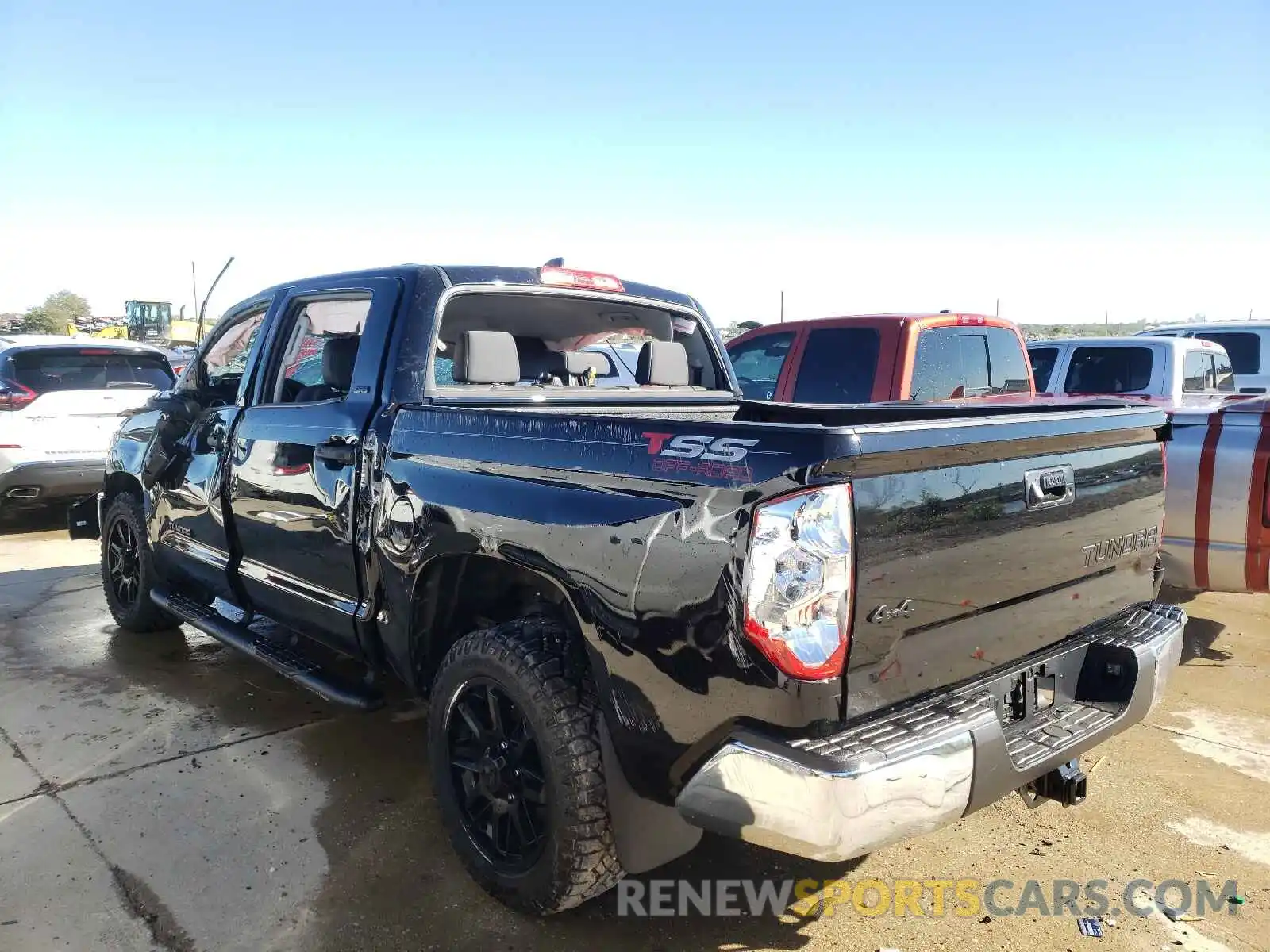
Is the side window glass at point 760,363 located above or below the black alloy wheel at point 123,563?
above

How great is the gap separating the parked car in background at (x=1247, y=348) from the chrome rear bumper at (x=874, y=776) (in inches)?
A: 427

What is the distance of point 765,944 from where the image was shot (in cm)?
251

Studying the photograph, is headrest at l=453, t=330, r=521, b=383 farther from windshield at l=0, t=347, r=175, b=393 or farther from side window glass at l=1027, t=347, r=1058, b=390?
side window glass at l=1027, t=347, r=1058, b=390

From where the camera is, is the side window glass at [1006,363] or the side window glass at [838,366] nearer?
the side window glass at [838,366]

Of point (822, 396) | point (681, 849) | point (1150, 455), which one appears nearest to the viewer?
point (681, 849)

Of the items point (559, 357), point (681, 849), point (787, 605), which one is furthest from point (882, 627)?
point (559, 357)

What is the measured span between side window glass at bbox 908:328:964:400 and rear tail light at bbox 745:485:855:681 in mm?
4640

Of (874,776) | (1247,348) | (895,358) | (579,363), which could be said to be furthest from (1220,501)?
(1247,348)

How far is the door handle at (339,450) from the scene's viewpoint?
3.14 meters

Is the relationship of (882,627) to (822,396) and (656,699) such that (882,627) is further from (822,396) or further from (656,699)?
(822,396)

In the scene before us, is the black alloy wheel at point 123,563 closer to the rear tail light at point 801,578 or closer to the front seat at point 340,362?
the front seat at point 340,362

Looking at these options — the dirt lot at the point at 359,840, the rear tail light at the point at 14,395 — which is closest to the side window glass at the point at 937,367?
the dirt lot at the point at 359,840

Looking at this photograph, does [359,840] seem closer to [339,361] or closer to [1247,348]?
[339,361]

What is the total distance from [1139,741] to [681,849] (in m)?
2.45
